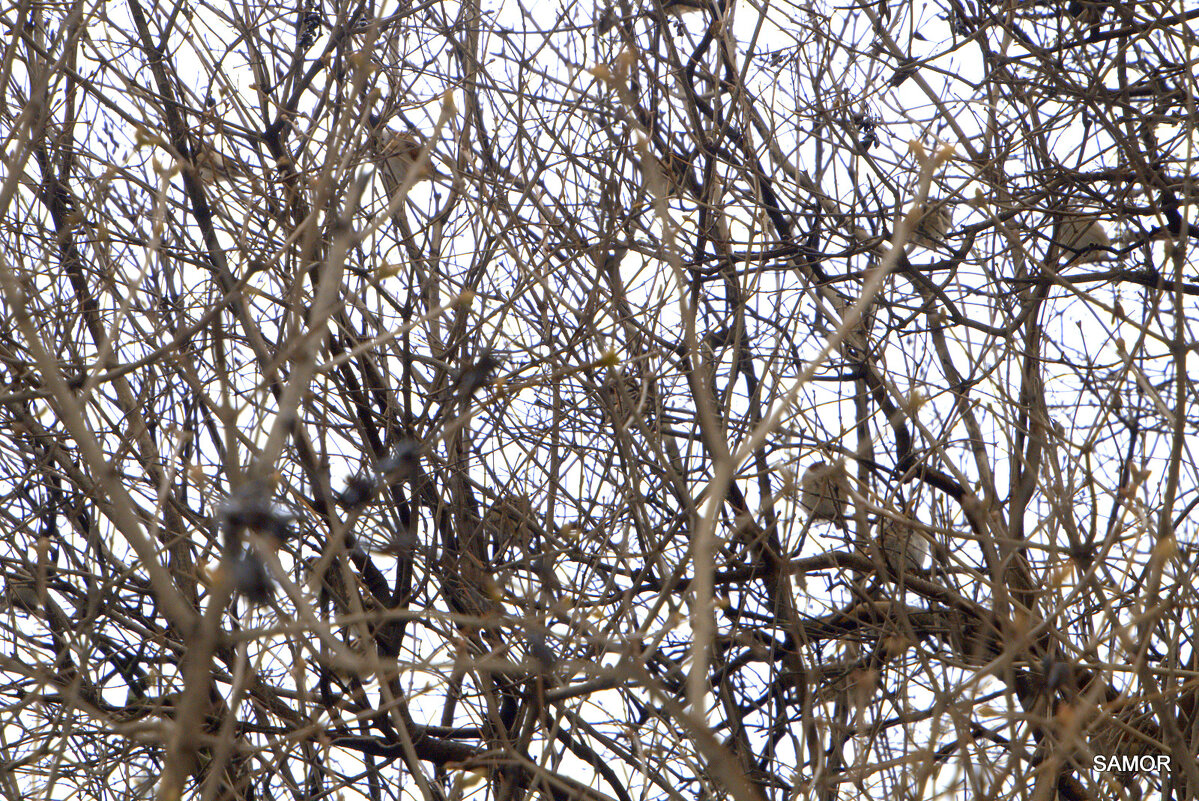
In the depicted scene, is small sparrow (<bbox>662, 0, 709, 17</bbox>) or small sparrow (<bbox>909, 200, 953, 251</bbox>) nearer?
small sparrow (<bbox>909, 200, 953, 251</bbox>)

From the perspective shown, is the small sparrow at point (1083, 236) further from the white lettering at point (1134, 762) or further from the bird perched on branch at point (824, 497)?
the white lettering at point (1134, 762)

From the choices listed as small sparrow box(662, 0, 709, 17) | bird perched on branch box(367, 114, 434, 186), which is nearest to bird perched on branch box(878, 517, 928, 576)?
bird perched on branch box(367, 114, 434, 186)

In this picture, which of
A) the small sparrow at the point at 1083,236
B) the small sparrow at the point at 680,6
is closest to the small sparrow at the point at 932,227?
the small sparrow at the point at 1083,236

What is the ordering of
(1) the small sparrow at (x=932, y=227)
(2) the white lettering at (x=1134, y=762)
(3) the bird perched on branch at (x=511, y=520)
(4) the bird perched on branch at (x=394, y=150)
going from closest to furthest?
(2) the white lettering at (x=1134, y=762) < (4) the bird perched on branch at (x=394, y=150) < (3) the bird perched on branch at (x=511, y=520) < (1) the small sparrow at (x=932, y=227)

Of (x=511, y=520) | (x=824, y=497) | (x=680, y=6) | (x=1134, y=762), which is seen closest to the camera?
(x=1134, y=762)

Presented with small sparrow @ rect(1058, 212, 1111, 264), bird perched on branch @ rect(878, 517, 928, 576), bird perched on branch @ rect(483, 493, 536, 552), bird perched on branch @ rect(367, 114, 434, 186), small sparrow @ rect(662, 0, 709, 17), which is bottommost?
bird perched on branch @ rect(878, 517, 928, 576)

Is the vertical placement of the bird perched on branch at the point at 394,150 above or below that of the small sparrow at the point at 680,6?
below

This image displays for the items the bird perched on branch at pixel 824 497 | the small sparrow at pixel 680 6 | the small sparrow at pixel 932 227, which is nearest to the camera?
the bird perched on branch at pixel 824 497

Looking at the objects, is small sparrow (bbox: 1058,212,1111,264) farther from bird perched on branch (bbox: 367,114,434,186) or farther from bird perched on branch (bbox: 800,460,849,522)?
bird perched on branch (bbox: 367,114,434,186)

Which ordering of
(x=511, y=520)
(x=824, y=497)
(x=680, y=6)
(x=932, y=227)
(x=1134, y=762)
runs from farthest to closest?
(x=680, y=6) → (x=932, y=227) → (x=511, y=520) → (x=824, y=497) → (x=1134, y=762)

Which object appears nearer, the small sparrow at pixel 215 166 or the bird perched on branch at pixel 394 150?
the bird perched on branch at pixel 394 150

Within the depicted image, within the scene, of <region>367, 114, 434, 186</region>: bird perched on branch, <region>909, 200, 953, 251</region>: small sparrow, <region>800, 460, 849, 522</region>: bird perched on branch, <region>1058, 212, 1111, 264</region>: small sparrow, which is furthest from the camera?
<region>1058, 212, 1111, 264</region>: small sparrow

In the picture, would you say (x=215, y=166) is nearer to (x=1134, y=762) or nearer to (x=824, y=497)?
(x=824, y=497)

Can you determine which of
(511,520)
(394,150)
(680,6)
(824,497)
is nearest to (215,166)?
(394,150)
